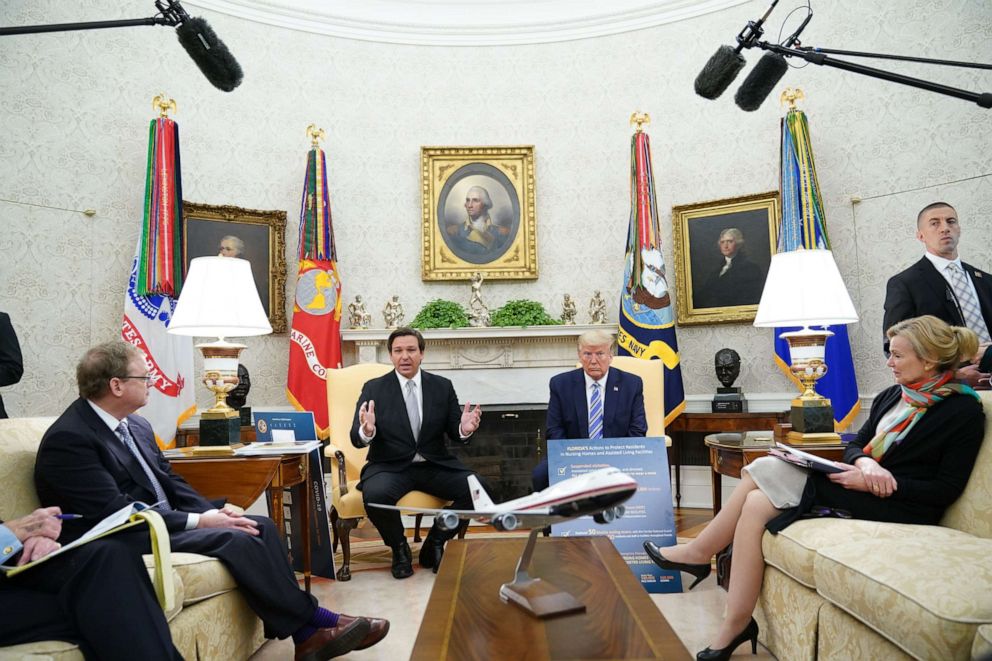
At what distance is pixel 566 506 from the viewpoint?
1801 millimetres

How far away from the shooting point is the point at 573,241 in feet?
21.3

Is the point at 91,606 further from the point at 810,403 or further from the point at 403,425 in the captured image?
the point at 810,403

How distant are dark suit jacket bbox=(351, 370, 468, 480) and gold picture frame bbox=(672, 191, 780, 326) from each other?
286 centimetres

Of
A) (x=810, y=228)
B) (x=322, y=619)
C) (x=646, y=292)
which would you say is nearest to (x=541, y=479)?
(x=322, y=619)

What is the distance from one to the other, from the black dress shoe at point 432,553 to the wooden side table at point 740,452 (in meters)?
1.74

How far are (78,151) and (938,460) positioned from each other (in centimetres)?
621

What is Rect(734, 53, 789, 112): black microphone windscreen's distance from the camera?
2.72 meters

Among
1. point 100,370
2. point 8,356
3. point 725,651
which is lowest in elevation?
point 725,651

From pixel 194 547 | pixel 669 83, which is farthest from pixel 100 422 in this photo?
pixel 669 83

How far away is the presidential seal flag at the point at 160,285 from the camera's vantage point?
5020 millimetres

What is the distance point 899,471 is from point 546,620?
1725 mm

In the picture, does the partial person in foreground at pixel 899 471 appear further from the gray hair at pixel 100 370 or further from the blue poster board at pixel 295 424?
the gray hair at pixel 100 370

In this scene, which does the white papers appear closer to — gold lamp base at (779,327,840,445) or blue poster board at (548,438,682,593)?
blue poster board at (548,438,682,593)

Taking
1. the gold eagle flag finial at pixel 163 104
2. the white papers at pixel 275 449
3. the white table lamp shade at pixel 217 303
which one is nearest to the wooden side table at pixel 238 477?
the white papers at pixel 275 449
